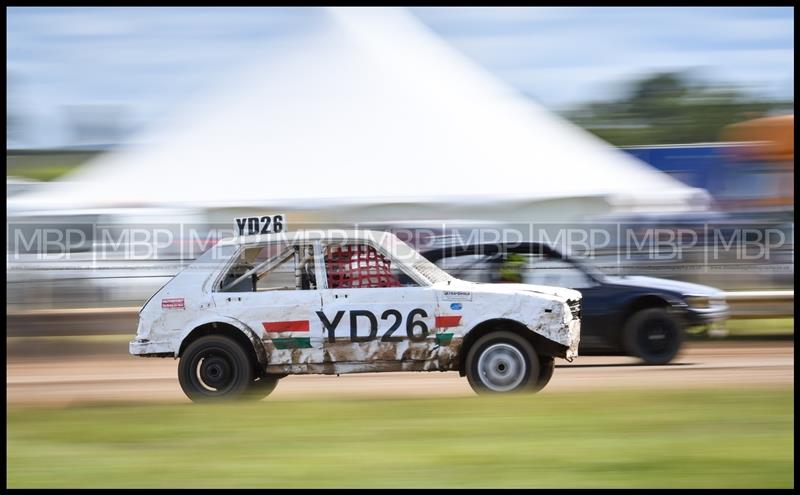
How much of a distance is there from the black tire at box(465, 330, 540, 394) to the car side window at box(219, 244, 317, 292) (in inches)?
59.9

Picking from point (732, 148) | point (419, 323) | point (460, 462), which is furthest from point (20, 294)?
point (732, 148)

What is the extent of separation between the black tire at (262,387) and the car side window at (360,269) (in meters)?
1.04

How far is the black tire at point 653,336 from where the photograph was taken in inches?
456

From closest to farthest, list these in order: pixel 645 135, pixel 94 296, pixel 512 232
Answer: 1. pixel 94 296
2. pixel 512 232
3. pixel 645 135

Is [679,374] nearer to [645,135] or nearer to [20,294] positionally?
[20,294]

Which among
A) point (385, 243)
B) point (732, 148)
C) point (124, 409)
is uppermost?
point (732, 148)

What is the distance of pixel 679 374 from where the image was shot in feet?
35.6

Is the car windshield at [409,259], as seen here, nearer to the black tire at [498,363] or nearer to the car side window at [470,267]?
the black tire at [498,363]

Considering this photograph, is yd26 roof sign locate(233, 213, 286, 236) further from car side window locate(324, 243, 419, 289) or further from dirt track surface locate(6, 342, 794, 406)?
dirt track surface locate(6, 342, 794, 406)

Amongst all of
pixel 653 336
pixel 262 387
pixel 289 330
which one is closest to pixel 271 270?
pixel 289 330

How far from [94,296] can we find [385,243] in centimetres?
623

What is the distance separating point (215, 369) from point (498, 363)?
2.39 meters

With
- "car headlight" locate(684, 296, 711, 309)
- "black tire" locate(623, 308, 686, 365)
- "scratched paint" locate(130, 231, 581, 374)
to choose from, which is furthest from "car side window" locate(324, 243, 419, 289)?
"car headlight" locate(684, 296, 711, 309)

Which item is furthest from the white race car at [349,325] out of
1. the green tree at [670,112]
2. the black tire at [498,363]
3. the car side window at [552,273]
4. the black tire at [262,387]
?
the green tree at [670,112]
